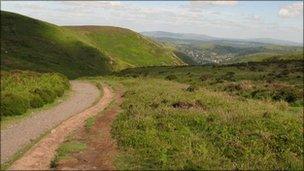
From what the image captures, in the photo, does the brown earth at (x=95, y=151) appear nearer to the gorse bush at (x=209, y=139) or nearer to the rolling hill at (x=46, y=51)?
the gorse bush at (x=209, y=139)

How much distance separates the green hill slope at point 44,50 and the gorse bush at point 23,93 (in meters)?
51.2

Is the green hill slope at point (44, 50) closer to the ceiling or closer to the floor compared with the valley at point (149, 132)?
closer to the floor

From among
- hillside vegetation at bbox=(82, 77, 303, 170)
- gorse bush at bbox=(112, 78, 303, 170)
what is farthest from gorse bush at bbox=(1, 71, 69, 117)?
hillside vegetation at bbox=(82, 77, 303, 170)

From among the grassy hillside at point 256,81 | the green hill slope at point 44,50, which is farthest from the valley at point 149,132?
the green hill slope at point 44,50

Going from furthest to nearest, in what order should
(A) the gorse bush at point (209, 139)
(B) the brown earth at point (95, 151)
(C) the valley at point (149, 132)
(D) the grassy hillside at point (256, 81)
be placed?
(D) the grassy hillside at point (256, 81) → (C) the valley at point (149, 132) → (A) the gorse bush at point (209, 139) → (B) the brown earth at point (95, 151)

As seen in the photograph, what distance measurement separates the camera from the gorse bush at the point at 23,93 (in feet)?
100

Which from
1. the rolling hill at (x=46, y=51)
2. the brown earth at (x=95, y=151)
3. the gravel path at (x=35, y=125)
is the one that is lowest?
the rolling hill at (x=46, y=51)

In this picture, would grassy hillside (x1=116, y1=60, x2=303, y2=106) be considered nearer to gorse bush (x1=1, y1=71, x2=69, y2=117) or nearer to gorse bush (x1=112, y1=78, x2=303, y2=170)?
gorse bush (x1=112, y1=78, x2=303, y2=170)

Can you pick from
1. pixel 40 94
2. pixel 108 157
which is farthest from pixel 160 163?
pixel 40 94

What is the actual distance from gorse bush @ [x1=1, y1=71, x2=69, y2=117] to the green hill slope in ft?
168

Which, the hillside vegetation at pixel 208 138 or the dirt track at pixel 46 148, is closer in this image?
the dirt track at pixel 46 148

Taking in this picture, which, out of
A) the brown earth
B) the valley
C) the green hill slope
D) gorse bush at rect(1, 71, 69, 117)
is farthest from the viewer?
the green hill slope

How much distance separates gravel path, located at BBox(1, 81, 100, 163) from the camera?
21.4 m

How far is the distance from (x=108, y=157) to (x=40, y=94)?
2007 cm
